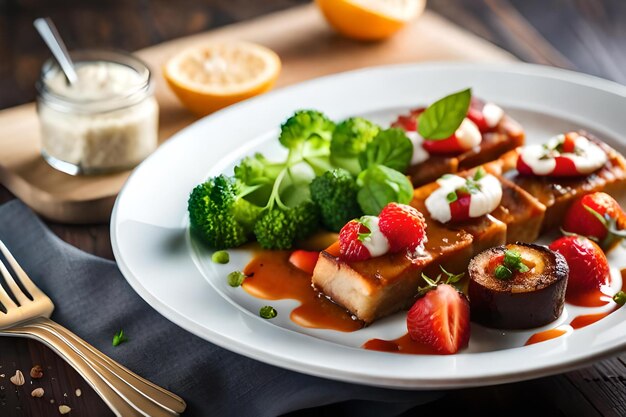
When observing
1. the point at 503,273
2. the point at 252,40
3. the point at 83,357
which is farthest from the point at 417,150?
the point at 252,40

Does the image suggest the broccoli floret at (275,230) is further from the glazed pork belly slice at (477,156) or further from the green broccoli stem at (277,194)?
the glazed pork belly slice at (477,156)

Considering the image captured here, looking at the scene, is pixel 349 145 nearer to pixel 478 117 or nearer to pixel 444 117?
pixel 444 117

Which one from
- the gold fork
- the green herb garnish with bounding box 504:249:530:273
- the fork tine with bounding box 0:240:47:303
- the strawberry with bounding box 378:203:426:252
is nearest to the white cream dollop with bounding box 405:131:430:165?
the strawberry with bounding box 378:203:426:252

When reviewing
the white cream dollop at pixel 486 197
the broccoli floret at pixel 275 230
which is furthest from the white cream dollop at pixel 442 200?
the broccoli floret at pixel 275 230

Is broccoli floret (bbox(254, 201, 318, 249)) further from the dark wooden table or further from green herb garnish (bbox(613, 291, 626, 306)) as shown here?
green herb garnish (bbox(613, 291, 626, 306))

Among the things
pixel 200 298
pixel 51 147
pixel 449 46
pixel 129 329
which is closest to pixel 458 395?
pixel 200 298

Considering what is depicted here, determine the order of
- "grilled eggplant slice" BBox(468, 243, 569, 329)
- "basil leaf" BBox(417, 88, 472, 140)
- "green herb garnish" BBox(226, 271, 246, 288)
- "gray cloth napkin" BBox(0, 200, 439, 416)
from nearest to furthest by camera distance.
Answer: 1. "gray cloth napkin" BBox(0, 200, 439, 416)
2. "grilled eggplant slice" BBox(468, 243, 569, 329)
3. "green herb garnish" BBox(226, 271, 246, 288)
4. "basil leaf" BBox(417, 88, 472, 140)
